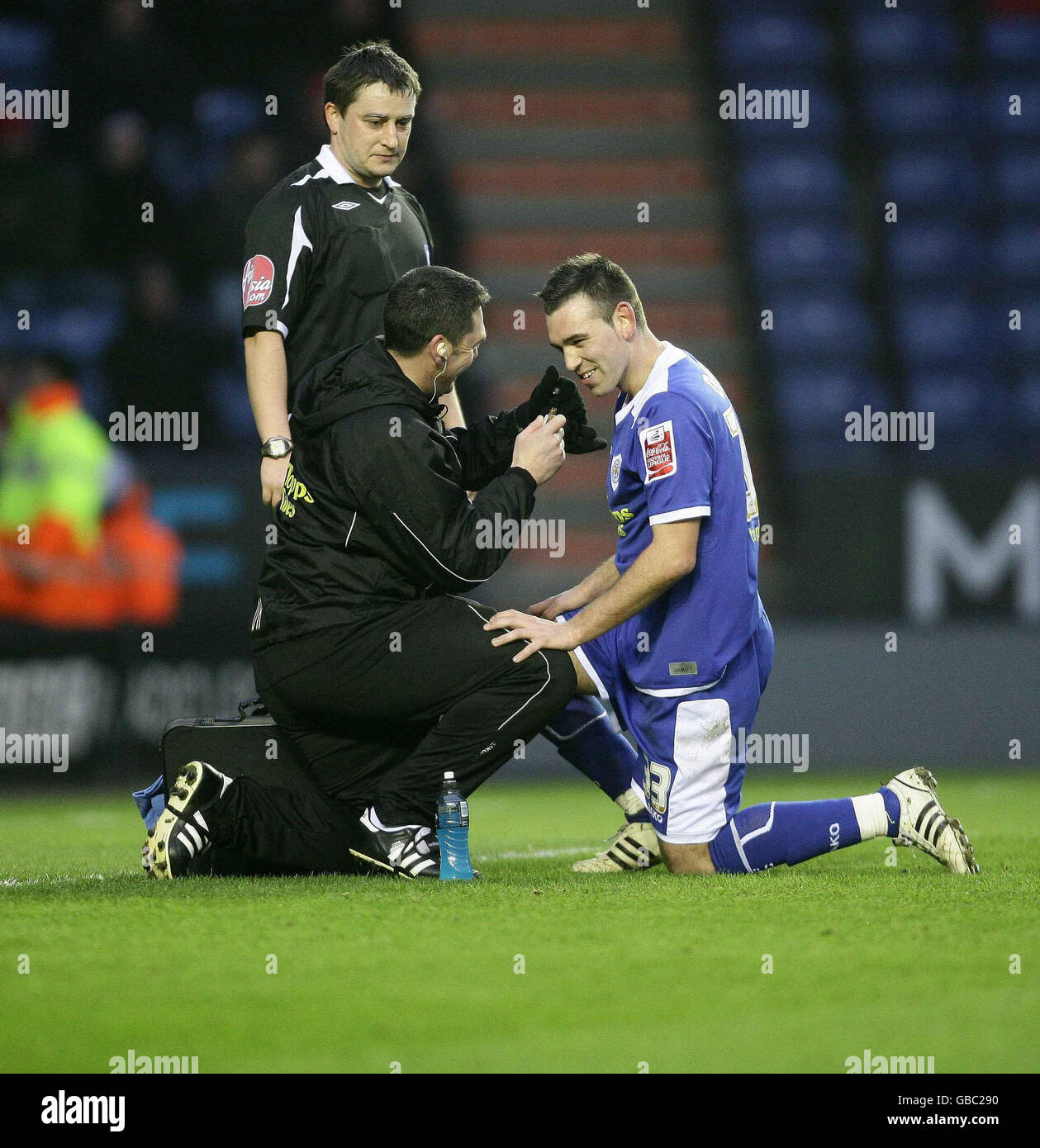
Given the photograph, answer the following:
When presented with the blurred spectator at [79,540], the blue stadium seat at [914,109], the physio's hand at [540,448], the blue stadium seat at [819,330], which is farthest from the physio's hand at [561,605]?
the blue stadium seat at [914,109]

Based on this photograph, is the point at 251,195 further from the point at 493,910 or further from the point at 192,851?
the point at 493,910

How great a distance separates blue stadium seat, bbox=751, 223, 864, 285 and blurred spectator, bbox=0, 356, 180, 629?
5.11 meters

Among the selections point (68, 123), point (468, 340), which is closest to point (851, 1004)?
point (468, 340)

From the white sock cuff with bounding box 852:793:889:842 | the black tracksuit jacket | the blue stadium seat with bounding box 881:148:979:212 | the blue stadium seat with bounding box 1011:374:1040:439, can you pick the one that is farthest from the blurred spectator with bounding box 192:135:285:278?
the white sock cuff with bounding box 852:793:889:842

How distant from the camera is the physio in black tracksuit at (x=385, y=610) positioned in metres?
4.02

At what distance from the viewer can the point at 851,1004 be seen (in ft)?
8.61

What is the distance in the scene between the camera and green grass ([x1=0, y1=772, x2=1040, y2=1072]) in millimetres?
2418

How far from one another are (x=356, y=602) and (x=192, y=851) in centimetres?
76

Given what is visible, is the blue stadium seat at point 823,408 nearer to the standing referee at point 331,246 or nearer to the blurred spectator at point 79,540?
the blurred spectator at point 79,540

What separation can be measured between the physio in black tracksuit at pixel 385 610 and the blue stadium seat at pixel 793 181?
306 inches

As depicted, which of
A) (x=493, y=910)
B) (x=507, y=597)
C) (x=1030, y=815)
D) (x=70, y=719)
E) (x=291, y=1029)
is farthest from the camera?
(x=507, y=597)

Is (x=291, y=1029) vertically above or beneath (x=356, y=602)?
beneath

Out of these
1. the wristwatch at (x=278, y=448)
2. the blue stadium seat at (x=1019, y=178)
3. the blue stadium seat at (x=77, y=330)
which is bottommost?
the wristwatch at (x=278, y=448)

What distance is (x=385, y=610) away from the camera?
4.11 m
